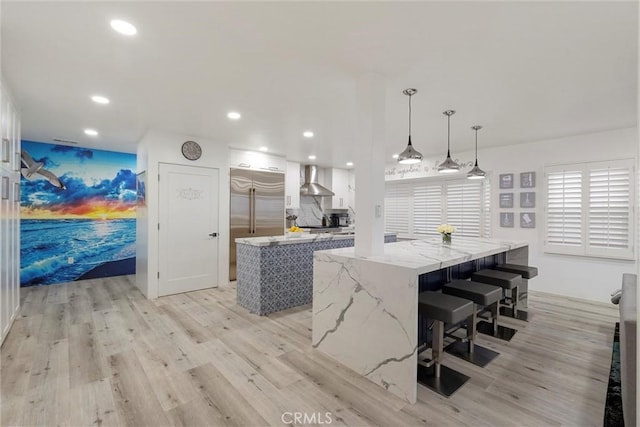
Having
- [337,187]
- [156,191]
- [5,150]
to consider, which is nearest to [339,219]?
[337,187]

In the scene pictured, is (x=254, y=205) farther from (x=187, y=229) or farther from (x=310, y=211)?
(x=310, y=211)

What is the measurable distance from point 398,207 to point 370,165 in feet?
Answer: 15.4

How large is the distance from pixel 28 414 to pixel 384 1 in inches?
134

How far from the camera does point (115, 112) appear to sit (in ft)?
11.8

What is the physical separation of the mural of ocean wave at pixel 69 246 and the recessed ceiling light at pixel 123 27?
478 centimetres

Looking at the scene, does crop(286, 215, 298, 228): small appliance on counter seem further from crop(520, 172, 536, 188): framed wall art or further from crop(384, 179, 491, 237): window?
crop(520, 172, 536, 188): framed wall art

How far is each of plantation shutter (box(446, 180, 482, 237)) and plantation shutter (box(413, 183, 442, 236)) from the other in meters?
0.22

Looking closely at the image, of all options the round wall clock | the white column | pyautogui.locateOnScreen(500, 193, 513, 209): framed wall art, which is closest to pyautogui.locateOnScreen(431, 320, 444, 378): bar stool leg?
the white column

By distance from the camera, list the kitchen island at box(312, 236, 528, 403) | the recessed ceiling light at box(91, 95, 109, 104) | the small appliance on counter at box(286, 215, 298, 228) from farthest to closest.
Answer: the small appliance on counter at box(286, 215, 298, 228)
the recessed ceiling light at box(91, 95, 109, 104)
the kitchen island at box(312, 236, 528, 403)

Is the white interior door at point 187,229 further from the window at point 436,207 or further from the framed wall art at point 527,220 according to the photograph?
the framed wall art at point 527,220

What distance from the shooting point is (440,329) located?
238 cm

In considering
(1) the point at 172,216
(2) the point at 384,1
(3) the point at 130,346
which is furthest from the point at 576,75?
(1) the point at 172,216

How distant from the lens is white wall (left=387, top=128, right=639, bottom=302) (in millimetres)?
4211

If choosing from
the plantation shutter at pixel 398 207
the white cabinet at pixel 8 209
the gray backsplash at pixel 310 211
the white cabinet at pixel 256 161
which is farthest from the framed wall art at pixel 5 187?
the plantation shutter at pixel 398 207
